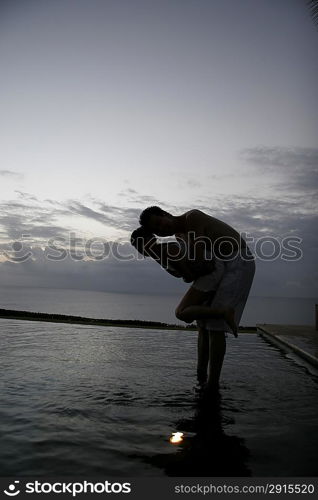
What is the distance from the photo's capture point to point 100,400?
3.22 meters

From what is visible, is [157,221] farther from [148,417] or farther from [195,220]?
[148,417]

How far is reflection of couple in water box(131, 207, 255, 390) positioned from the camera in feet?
12.2

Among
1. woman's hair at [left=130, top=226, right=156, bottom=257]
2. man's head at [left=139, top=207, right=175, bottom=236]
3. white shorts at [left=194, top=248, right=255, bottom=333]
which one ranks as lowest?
white shorts at [left=194, top=248, right=255, bottom=333]

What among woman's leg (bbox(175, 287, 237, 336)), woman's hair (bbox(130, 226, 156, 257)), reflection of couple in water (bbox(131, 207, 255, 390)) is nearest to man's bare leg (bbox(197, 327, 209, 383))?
reflection of couple in water (bbox(131, 207, 255, 390))

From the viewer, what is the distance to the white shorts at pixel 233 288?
148 inches

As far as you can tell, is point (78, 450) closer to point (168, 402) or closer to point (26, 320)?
point (168, 402)

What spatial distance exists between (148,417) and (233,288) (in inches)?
61.6

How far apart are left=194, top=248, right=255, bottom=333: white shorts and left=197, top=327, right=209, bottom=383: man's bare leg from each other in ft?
0.55

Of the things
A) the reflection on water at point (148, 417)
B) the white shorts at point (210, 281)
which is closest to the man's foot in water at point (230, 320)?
the white shorts at point (210, 281)

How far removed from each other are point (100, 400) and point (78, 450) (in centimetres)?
98

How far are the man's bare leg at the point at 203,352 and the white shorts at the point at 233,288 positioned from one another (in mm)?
168

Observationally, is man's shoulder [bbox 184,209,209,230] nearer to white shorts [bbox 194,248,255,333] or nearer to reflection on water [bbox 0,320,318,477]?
white shorts [bbox 194,248,255,333]

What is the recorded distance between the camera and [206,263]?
12.3 ft

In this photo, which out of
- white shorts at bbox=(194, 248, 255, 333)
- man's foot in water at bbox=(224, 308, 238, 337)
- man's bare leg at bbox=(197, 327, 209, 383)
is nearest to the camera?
man's foot in water at bbox=(224, 308, 238, 337)
